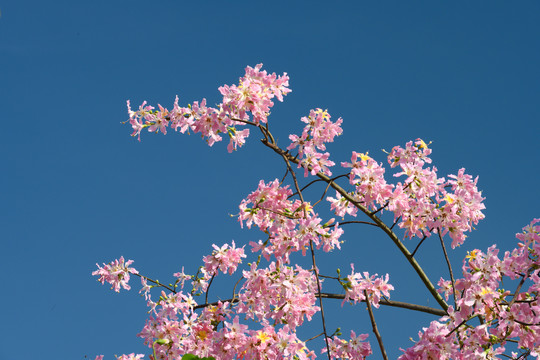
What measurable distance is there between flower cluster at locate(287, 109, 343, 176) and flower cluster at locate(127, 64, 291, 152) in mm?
294

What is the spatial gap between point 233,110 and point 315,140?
26.8 inches

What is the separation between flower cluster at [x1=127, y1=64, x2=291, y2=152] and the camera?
4.01 metres

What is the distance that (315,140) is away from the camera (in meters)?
4.21

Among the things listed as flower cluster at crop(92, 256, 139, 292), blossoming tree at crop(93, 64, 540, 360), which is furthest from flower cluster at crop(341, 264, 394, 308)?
flower cluster at crop(92, 256, 139, 292)

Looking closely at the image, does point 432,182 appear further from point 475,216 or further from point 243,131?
point 243,131

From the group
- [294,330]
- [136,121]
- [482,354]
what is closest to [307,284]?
[294,330]

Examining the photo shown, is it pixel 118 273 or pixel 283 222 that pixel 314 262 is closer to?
pixel 283 222

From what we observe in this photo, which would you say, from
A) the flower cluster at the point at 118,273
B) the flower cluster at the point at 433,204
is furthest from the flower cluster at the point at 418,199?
the flower cluster at the point at 118,273

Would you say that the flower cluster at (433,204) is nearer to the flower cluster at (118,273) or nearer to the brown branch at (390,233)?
the brown branch at (390,233)

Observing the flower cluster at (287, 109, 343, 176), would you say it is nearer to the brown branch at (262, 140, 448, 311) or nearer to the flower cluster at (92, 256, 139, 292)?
the brown branch at (262, 140, 448, 311)

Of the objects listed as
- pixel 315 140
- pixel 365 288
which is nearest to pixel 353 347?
pixel 365 288

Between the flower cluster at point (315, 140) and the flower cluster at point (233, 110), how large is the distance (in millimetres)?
294

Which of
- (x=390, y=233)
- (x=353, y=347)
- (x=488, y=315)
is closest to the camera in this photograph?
(x=488, y=315)

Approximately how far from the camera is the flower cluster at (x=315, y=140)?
13.7 ft
